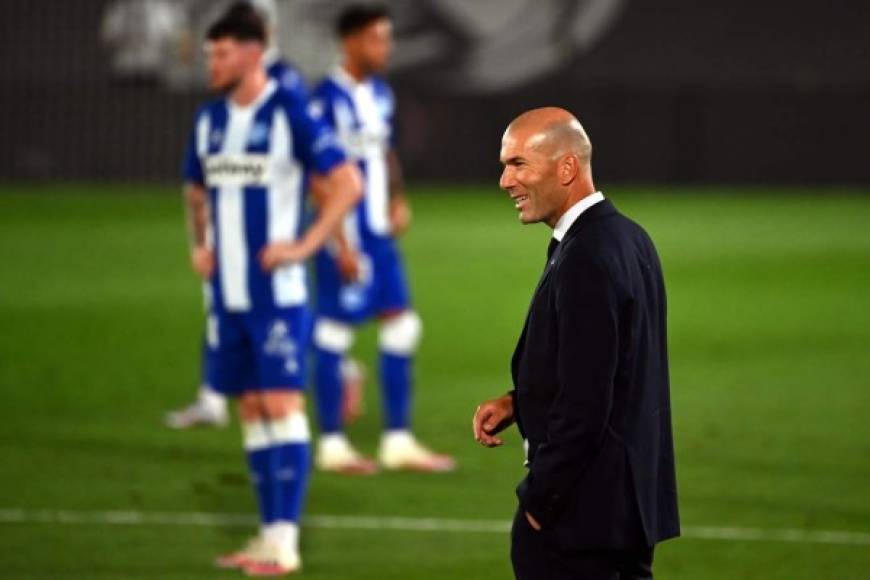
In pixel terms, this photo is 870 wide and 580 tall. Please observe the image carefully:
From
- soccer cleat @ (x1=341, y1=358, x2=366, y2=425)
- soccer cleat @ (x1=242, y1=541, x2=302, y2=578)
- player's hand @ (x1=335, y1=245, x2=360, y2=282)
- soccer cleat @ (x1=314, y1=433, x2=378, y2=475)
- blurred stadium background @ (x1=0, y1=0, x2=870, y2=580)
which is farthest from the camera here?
soccer cleat @ (x1=341, y1=358, x2=366, y2=425)

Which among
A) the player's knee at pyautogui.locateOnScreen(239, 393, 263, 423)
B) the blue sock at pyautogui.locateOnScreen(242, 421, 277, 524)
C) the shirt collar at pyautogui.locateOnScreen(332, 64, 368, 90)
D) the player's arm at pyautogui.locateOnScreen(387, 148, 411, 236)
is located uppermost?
the shirt collar at pyautogui.locateOnScreen(332, 64, 368, 90)

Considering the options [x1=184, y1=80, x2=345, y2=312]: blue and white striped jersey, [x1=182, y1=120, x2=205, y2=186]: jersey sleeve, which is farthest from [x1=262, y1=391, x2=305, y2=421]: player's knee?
[x1=182, y1=120, x2=205, y2=186]: jersey sleeve

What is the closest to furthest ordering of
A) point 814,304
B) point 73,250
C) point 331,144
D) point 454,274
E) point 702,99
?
point 331,144 < point 814,304 < point 454,274 < point 73,250 < point 702,99

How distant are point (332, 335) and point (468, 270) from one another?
31.8ft

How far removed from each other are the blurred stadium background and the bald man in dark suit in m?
2.84

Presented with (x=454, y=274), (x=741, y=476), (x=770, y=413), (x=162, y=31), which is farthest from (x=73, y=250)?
(x=741, y=476)

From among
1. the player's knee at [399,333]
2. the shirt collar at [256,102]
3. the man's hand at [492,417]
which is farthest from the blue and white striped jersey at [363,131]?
the man's hand at [492,417]

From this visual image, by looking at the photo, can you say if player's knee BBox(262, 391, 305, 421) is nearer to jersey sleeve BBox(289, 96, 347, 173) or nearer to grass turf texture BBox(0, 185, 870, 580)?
grass turf texture BBox(0, 185, 870, 580)

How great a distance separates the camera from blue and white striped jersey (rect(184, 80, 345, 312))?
294 inches

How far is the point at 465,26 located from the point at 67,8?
576cm

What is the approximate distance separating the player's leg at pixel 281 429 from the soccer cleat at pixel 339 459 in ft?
6.53

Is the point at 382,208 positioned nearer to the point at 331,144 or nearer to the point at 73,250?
the point at 331,144

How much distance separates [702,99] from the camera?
94.7ft

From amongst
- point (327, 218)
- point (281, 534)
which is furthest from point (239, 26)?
point (281, 534)
